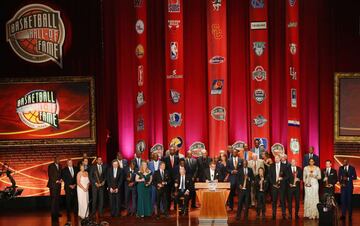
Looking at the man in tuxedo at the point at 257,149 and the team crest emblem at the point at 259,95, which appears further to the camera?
the team crest emblem at the point at 259,95

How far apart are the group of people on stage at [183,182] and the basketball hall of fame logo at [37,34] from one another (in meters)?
3.07

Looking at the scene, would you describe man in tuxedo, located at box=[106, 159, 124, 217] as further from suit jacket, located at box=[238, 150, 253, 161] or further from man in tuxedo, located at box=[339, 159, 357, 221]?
man in tuxedo, located at box=[339, 159, 357, 221]

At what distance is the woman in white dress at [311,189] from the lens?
1792 centimetres

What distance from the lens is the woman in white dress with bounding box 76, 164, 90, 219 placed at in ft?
A: 59.8

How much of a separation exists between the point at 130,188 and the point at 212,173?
2.07m

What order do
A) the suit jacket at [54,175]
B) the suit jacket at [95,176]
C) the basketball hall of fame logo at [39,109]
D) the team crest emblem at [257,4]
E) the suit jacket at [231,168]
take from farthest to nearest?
the team crest emblem at [257,4] → the basketball hall of fame logo at [39,109] → the suit jacket at [231,168] → the suit jacket at [95,176] → the suit jacket at [54,175]

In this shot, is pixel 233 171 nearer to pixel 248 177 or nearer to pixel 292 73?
pixel 248 177

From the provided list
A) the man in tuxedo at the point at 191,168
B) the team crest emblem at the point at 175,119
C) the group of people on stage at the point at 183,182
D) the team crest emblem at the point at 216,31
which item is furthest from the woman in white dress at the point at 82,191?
the team crest emblem at the point at 216,31

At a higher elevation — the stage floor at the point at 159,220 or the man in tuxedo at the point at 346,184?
the man in tuxedo at the point at 346,184

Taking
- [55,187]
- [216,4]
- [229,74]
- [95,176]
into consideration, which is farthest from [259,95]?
[55,187]

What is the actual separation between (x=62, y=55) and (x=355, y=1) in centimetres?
797

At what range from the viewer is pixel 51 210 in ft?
61.6

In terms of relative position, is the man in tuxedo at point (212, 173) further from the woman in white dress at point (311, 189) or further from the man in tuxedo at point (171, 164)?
the woman in white dress at point (311, 189)

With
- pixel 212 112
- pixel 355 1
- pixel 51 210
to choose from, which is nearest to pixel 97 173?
pixel 51 210
